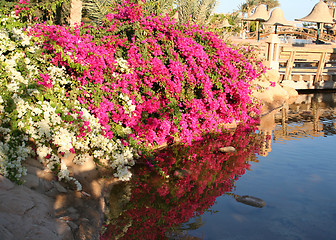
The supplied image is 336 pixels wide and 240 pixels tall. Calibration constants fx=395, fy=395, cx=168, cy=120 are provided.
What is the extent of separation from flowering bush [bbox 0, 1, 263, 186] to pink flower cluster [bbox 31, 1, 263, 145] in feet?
0.08

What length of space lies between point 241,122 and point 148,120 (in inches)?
216

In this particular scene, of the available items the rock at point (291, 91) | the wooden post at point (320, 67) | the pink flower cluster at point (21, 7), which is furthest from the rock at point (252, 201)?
the wooden post at point (320, 67)

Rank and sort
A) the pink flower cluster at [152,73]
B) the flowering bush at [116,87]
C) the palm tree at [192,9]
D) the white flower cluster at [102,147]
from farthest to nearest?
the palm tree at [192,9] < the pink flower cluster at [152,73] < the white flower cluster at [102,147] < the flowering bush at [116,87]

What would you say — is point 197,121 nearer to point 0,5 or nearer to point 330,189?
point 330,189

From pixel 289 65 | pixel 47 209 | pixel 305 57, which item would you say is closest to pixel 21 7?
pixel 47 209

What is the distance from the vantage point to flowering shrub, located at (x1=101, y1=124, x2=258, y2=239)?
6469mm

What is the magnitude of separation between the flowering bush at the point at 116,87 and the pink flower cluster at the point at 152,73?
0.03 meters

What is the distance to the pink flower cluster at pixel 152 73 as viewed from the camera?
8.27 metres

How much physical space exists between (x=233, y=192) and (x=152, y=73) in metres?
3.64

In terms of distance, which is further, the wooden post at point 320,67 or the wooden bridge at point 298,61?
the wooden post at point 320,67

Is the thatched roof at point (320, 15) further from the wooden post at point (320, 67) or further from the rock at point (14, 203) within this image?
the rock at point (14, 203)

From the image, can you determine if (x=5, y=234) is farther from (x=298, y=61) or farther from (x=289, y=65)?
(x=298, y=61)

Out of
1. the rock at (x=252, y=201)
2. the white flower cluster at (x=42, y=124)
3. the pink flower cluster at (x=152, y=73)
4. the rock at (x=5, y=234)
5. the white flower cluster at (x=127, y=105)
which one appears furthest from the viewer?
the white flower cluster at (x=127, y=105)

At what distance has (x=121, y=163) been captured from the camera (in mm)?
8086
